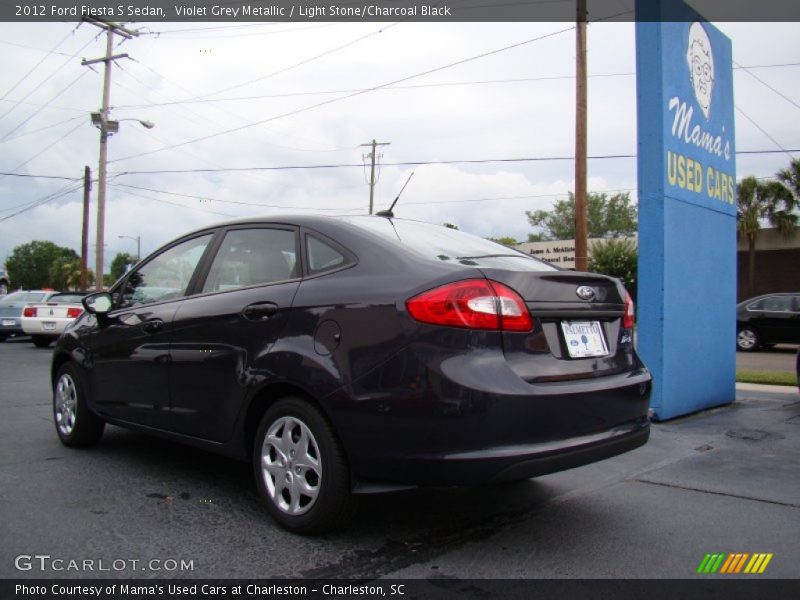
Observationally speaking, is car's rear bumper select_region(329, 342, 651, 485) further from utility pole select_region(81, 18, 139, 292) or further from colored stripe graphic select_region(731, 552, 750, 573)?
utility pole select_region(81, 18, 139, 292)

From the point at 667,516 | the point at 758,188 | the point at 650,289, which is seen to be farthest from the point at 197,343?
the point at 758,188

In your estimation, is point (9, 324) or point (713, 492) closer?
point (713, 492)

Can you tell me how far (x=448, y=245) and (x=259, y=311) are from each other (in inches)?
41.0

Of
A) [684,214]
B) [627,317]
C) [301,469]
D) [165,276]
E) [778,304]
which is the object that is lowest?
[301,469]

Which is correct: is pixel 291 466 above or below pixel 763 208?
below

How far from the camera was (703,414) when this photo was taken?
6.61m

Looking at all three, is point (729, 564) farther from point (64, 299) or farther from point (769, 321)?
point (64, 299)

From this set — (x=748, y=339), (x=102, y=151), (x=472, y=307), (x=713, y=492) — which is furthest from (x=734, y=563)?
(x=102, y=151)

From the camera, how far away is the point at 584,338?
322 centimetres

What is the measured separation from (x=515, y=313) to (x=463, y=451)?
0.63 m

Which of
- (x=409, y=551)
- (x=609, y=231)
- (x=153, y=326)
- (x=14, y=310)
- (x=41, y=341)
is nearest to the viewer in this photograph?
(x=409, y=551)

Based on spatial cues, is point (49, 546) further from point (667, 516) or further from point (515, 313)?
point (667, 516)

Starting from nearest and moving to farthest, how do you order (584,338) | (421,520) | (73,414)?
1. (584,338)
2. (421,520)
3. (73,414)

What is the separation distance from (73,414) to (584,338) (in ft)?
12.5
